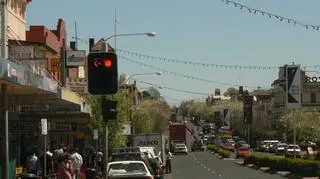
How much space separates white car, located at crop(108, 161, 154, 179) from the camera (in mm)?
23297

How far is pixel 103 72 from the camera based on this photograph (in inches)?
632

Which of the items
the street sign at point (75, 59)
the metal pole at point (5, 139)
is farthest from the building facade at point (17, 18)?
the metal pole at point (5, 139)

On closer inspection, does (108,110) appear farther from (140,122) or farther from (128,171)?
(140,122)

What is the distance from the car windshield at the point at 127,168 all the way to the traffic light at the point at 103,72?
27.0 ft

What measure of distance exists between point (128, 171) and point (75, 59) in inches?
1140

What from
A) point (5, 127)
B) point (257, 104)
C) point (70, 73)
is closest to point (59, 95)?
point (5, 127)

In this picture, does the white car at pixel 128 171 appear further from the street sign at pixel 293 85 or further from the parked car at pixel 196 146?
the parked car at pixel 196 146

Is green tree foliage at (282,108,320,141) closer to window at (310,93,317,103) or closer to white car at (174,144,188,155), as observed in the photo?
white car at (174,144,188,155)

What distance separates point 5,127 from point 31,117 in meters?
21.4

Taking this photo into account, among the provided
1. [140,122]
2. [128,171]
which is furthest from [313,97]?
[128,171]

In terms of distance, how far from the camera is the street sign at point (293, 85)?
1532 inches

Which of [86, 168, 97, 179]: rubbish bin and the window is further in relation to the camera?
the window

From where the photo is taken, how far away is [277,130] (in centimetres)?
13150

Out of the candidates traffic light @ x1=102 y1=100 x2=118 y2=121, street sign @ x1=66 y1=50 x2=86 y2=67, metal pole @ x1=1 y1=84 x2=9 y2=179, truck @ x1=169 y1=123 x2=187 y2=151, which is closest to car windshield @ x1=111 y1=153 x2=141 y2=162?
metal pole @ x1=1 y1=84 x2=9 y2=179
